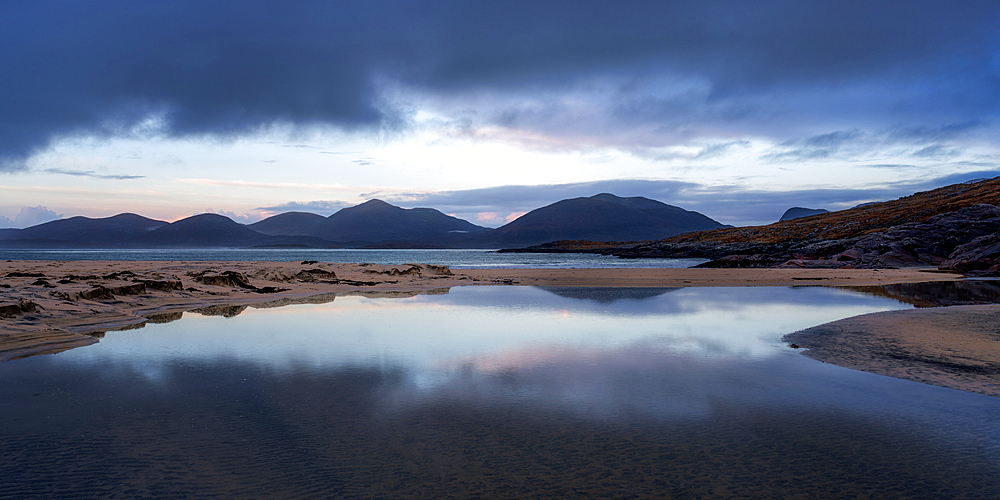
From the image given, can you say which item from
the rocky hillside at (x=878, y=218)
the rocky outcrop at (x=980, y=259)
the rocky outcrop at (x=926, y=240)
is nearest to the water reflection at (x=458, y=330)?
the rocky outcrop at (x=980, y=259)

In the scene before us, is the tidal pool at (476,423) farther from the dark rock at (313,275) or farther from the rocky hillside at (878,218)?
the rocky hillside at (878,218)


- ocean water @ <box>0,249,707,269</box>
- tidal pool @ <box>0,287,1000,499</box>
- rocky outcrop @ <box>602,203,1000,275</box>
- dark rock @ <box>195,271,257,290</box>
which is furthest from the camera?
ocean water @ <box>0,249,707,269</box>

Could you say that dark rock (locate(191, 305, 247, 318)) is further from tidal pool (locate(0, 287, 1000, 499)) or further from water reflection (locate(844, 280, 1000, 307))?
water reflection (locate(844, 280, 1000, 307))

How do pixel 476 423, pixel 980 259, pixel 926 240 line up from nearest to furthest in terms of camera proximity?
1. pixel 476 423
2. pixel 980 259
3. pixel 926 240

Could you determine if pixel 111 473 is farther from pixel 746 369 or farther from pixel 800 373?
pixel 800 373

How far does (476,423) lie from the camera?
566 centimetres

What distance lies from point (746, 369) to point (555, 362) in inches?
122

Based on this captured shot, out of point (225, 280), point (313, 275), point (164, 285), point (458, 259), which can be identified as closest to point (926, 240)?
point (313, 275)

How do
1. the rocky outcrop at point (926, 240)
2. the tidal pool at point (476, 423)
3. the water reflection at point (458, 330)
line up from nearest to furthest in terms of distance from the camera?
the tidal pool at point (476, 423)
the water reflection at point (458, 330)
the rocky outcrop at point (926, 240)

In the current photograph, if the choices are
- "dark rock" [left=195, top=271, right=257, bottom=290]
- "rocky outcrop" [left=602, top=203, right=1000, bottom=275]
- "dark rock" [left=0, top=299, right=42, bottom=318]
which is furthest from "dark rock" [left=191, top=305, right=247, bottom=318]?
"rocky outcrop" [left=602, top=203, right=1000, bottom=275]

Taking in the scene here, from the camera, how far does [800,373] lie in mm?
7926

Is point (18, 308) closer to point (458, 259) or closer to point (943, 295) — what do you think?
point (943, 295)

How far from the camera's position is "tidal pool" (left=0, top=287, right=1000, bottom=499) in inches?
168

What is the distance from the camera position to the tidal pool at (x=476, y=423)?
14.0 feet
